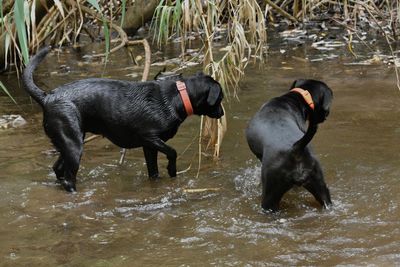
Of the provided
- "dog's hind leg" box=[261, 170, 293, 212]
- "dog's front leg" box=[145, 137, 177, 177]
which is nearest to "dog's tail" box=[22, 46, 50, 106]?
"dog's front leg" box=[145, 137, 177, 177]

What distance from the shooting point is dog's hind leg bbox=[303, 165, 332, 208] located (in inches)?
173

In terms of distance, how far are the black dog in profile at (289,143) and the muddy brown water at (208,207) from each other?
8.1 inches

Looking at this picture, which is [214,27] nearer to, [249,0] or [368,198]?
[249,0]

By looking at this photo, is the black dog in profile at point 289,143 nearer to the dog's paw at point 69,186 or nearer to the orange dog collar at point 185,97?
the orange dog collar at point 185,97

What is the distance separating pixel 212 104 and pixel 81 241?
1670 millimetres

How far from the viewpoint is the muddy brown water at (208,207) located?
12.9ft

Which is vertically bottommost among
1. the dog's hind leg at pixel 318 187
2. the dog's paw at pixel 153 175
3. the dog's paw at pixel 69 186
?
the dog's paw at pixel 153 175

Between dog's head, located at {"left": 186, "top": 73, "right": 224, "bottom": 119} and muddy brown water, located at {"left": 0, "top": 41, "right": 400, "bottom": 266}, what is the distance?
0.58m

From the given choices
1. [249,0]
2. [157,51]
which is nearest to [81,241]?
[249,0]

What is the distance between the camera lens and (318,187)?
4438 millimetres

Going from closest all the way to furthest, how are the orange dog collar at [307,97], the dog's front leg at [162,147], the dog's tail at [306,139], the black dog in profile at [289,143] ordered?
1. the dog's tail at [306,139]
2. the black dog in profile at [289,143]
3. the orange dog collar at [307,97]
4. the dog's front leg at [162,147]

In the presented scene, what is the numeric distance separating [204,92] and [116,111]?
2.36 ft

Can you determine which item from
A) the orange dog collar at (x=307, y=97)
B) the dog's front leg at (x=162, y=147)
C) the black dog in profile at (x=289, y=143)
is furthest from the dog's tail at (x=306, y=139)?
the dog's front leg at (x=162, y=147)

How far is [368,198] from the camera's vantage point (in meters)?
4.69
